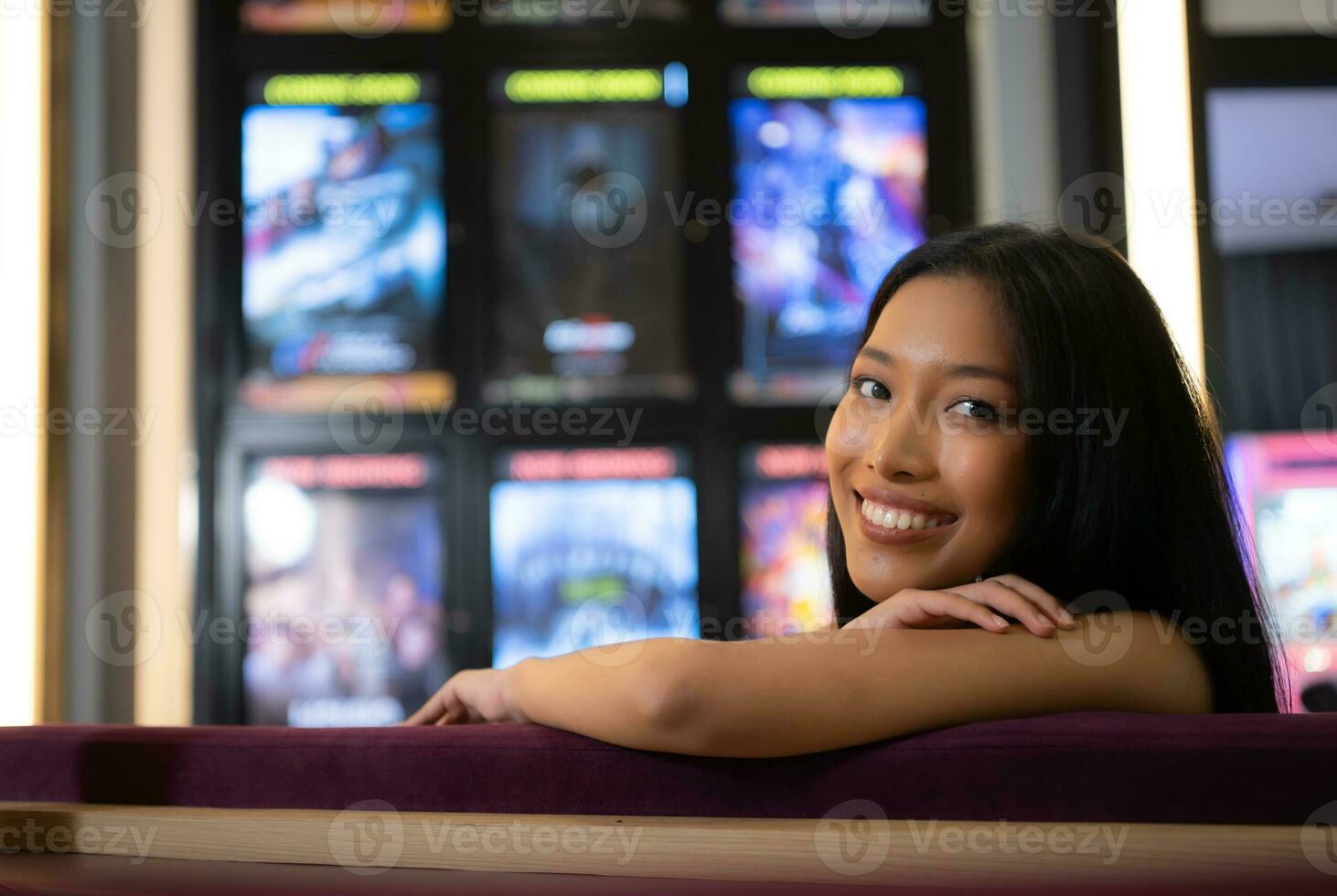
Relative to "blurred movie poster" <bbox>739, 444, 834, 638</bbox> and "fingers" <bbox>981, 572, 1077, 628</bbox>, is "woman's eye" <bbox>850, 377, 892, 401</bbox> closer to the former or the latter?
"fingers" <bbox>981, 572, 1077, 628</bbox>

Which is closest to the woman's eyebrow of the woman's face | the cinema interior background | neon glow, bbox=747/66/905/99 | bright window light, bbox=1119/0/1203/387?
the woman's face

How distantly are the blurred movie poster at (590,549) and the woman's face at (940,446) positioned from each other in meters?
2.68

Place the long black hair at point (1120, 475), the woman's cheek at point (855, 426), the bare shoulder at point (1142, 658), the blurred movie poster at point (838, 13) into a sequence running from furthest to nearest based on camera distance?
the blurred movie poster at point (838, 13) → the woman's cheek at point (855, 426) → the long black hair at point (1120, 475) → the bare shoulder at point (1142, 658)

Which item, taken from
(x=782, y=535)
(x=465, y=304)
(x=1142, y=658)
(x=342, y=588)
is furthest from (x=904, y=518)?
(x=342, y=588)

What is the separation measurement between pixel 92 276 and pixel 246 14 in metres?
1.02

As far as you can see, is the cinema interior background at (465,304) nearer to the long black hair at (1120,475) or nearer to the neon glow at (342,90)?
the neon glow at (342,90)

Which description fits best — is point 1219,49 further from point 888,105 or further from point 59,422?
point 59,422

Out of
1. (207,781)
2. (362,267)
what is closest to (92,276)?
(362,267)

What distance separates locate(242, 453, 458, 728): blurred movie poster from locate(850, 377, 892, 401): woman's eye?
9.19 ft

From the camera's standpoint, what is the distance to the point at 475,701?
1152 mm

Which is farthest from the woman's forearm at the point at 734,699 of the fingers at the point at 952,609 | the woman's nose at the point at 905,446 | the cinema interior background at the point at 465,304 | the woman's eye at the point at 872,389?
the cinema interior background at the point at 465,304

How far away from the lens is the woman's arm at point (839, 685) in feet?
2.75

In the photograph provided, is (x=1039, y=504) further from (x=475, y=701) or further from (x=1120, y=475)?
(x=475, y=701)

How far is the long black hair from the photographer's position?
1077mm
